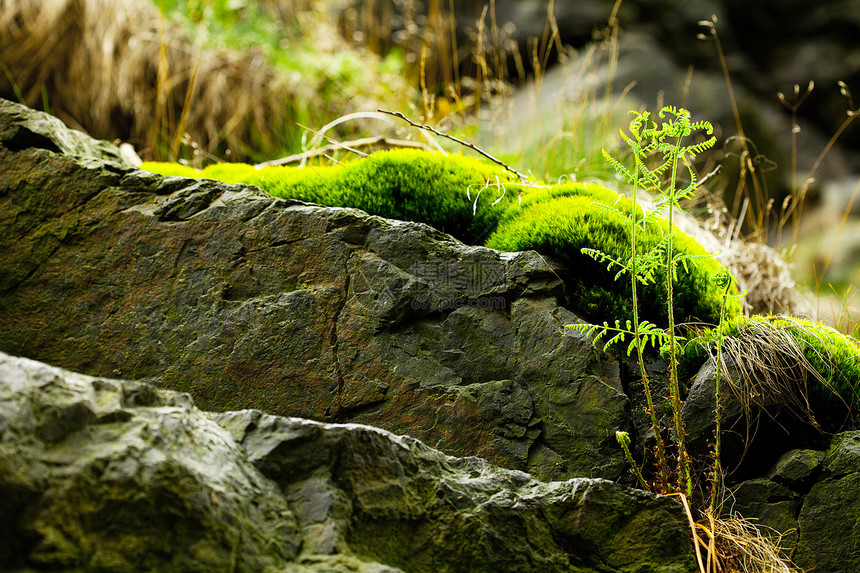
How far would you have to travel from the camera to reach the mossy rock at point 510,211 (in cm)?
242

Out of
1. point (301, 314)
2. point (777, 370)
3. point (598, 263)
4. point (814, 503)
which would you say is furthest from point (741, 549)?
point (301, 314)

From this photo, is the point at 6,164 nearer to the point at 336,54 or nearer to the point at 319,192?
the point at 319,192

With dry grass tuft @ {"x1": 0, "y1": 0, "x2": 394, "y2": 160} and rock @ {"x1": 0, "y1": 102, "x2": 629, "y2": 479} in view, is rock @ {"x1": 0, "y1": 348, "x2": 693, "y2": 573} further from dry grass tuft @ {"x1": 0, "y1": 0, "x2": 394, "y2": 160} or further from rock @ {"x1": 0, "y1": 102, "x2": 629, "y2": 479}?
dry grass tuft @ {"x1": 0, "y1": 0, "x2": 394, "y2": 160}

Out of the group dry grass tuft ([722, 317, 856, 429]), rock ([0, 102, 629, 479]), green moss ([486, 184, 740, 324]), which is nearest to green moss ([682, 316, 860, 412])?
dry grass tuft ([722, 317, 856, 429])

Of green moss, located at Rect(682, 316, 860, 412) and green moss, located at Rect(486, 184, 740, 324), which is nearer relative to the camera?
green moss, located at Rect(682, 316, 860, 412)

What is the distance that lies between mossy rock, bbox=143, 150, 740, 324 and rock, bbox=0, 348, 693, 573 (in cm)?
94

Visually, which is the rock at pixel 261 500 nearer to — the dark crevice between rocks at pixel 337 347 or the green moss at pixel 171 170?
the dark crevice between rocks at pixel 337 347

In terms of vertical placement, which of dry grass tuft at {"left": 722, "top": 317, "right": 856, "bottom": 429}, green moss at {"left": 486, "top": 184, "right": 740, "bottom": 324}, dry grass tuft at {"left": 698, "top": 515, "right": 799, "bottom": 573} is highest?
green moss at {"left": 486, "top": 184, "right": 740, "bottom": 324}

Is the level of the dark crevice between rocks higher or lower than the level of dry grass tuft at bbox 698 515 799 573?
higher

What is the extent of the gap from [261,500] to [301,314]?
3.08 ft

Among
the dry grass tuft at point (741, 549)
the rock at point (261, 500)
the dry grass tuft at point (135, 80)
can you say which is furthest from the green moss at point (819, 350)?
the dry grass tuft at point (135, 80)

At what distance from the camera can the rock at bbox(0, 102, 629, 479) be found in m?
2.15

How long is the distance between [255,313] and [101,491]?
109 cm

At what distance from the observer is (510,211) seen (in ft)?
8.88
